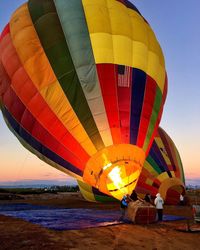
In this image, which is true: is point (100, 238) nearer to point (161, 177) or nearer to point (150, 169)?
point (150, 169)

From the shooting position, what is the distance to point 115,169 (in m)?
10.3

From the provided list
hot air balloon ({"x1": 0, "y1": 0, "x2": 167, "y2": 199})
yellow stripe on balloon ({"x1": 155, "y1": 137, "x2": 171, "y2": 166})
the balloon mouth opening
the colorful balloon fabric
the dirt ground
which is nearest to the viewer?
the dirt ground

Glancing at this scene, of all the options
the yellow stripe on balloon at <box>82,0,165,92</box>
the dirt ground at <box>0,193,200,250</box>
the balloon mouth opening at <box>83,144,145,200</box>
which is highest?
the yellow stripe on balloon at <box>82,0,165,92</box>

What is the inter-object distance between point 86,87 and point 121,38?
2338 millimetres

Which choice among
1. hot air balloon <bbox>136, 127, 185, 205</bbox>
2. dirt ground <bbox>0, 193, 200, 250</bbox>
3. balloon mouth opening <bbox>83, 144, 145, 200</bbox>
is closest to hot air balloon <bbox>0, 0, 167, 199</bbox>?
balloon mouth opening <bbox>83, 144, 145, 200</bbox>

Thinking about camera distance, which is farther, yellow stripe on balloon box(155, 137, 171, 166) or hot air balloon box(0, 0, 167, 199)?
yellow stripe on balloon box(155, 137, 171, 166)

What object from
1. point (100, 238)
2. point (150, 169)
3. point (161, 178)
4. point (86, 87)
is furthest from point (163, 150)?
point (100, 238)

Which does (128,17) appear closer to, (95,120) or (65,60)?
(65,60)

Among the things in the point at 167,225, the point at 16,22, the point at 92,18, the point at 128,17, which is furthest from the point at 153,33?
the point at 167,225

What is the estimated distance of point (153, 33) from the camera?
13086 millimetres

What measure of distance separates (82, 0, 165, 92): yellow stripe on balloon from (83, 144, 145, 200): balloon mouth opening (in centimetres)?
303

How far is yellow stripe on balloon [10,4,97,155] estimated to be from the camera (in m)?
10.4

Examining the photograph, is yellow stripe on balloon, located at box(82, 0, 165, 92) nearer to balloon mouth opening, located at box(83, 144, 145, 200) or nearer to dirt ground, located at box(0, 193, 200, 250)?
balloon mouth opening, located at box(83, 144, 145, 200)

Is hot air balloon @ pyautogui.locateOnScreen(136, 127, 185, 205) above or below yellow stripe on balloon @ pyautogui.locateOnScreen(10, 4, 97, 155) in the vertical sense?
below
